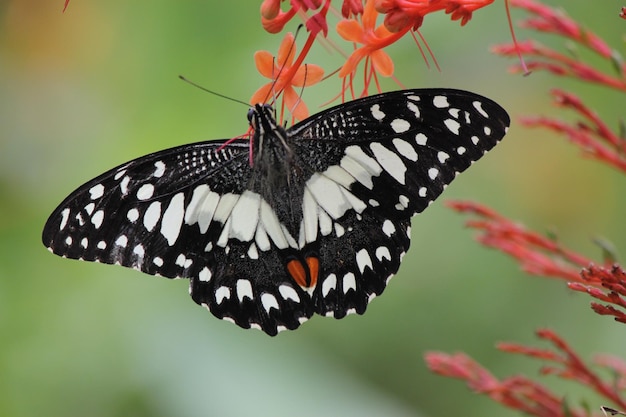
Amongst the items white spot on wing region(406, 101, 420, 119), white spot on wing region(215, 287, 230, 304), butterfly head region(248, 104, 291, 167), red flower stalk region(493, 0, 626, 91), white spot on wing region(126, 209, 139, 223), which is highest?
red flower stalk region(493, 0, 626, 91)

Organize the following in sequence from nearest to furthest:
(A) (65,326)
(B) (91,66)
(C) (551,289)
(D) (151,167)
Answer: (D) (151,167) < (A) (65,326) < (C) (551,289) < (B) (91,66)

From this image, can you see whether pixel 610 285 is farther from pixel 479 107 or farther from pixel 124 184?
pixel 124 184

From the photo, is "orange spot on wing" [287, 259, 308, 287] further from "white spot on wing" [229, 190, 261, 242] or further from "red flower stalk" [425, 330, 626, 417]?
"red flower stalk" [425, 330, 626, 417]

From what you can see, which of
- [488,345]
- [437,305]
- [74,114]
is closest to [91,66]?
[74,114]

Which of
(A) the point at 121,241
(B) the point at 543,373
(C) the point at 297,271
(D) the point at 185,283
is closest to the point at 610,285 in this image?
(B) the point at 543,373

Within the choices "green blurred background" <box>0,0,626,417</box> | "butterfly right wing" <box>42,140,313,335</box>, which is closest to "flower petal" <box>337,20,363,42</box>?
"butterfly right wing" <box>42,140,313,335</box>

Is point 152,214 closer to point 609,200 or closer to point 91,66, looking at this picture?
point 91,66
